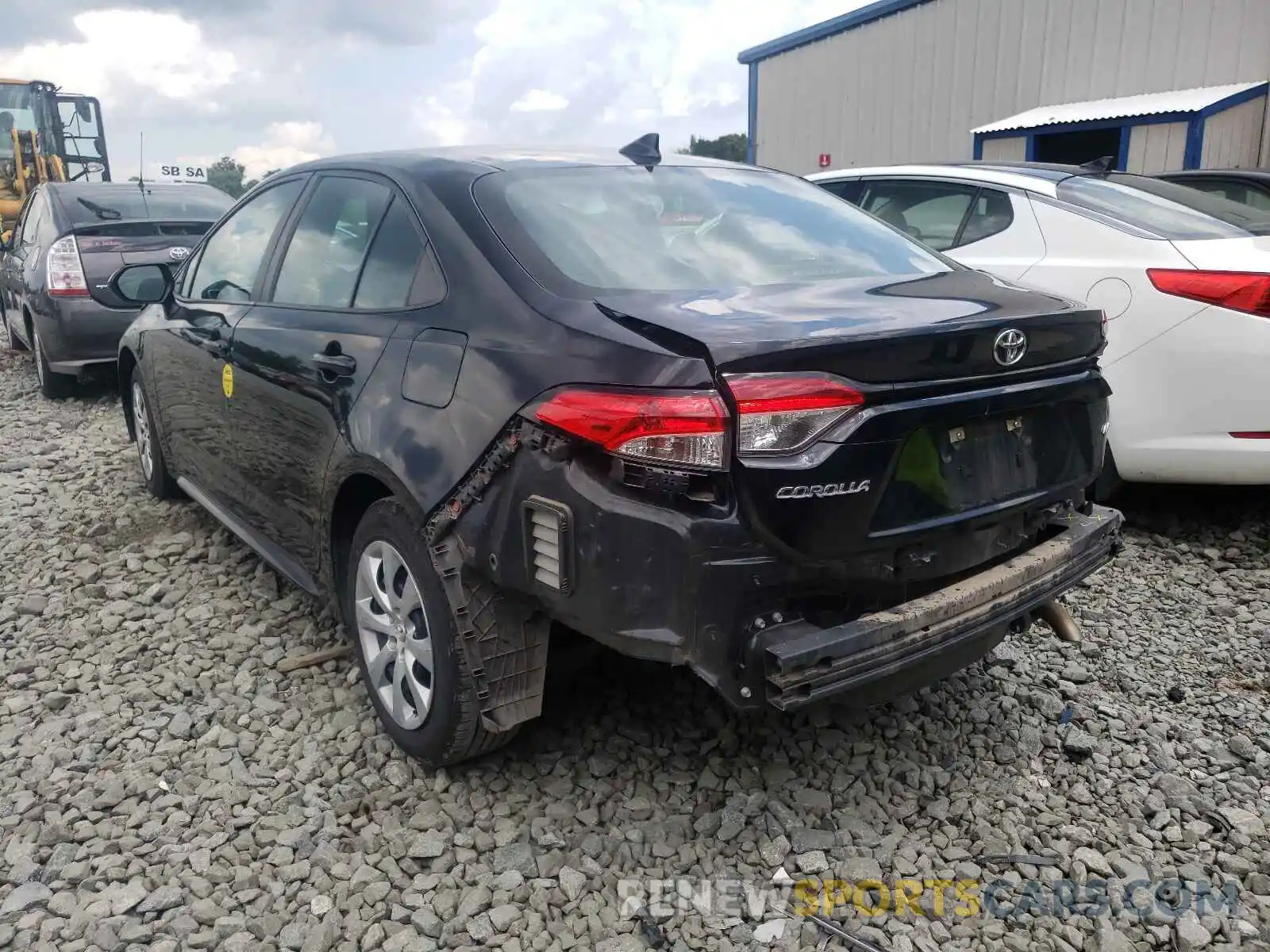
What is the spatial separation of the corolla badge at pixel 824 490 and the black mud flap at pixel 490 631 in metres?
0.74

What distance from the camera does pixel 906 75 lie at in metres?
17.1

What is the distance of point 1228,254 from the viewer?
390 centimetres

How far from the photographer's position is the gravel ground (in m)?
2.31

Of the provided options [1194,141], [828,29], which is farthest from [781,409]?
[828,29]

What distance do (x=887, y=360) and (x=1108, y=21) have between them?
1478cm

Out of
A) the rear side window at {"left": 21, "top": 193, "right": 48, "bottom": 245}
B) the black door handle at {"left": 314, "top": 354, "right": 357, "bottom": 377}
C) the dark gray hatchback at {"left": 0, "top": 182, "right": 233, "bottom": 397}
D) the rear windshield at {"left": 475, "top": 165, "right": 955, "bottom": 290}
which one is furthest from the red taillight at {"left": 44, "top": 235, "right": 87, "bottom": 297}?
the rear windshield at {"left": 475, "top": 165, "right": 955, "bottom": 290}

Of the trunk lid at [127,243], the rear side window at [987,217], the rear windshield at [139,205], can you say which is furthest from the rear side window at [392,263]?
the rear windshield at [139,205]

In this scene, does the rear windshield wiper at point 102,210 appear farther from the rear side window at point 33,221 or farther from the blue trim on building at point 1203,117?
the blue trim on building at point 1203,117

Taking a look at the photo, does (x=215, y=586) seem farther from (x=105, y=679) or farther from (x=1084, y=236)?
(x=1084, y=236)

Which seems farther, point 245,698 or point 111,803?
point 245,698

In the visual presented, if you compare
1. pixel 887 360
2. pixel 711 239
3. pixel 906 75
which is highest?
pixel 906 75

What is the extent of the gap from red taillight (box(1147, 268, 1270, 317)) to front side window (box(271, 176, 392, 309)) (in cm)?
294

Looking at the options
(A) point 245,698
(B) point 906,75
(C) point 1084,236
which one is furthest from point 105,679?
(B) point 906,75

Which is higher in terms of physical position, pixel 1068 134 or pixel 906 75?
pixel 906 75
